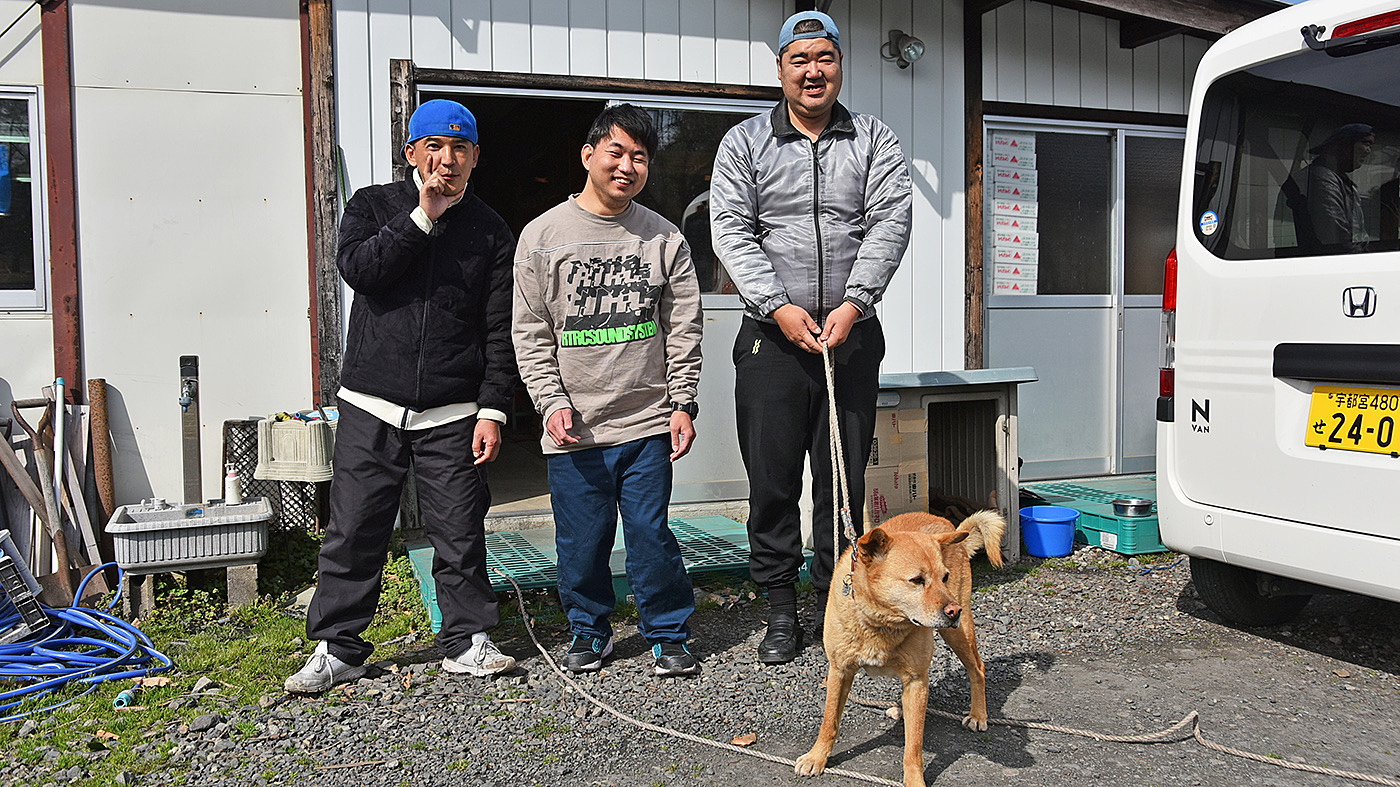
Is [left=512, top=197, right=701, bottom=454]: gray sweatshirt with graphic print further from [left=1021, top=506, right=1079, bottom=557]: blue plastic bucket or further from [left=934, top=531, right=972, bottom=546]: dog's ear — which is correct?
[left=1021, top=506, right=1079, bottom=557]: blue plastic bucket

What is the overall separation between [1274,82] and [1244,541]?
5.17 feet

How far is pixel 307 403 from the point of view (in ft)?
16.5

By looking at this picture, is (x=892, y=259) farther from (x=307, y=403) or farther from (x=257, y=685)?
(x=307, y=403)

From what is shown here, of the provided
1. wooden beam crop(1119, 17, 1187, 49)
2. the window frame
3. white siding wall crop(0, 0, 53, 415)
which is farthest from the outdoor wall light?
white siding wall crop(0, 0, 53, 415)

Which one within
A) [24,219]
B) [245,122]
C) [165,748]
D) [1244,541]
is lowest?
[165,748]

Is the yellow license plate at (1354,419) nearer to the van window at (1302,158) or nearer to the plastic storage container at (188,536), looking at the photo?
the van window at (1302,158)

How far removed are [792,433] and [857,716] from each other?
3.19ft

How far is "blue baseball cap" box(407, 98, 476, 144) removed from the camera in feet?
10.2

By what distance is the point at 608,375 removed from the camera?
10.8 ft

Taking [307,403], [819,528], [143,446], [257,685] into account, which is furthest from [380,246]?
[143,446]

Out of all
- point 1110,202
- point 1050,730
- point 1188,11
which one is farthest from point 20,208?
point 1188,11

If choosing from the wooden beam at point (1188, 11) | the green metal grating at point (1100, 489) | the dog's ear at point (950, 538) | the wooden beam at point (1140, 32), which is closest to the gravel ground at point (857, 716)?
the dog's ear at point (950, 538)

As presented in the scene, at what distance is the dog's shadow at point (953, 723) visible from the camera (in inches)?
107

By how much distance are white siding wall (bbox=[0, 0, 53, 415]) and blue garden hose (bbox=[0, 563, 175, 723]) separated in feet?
4.29
